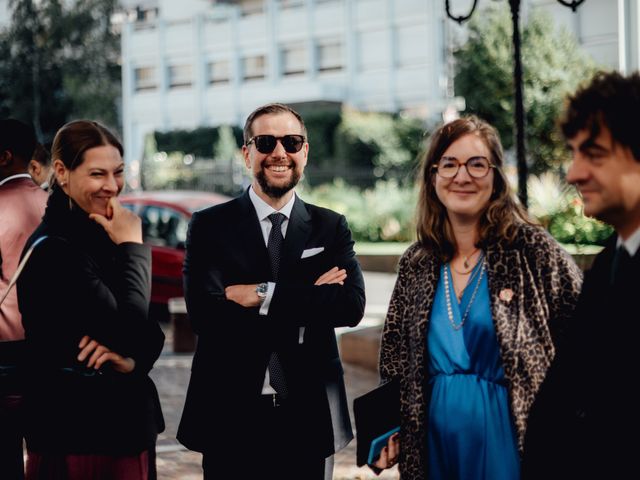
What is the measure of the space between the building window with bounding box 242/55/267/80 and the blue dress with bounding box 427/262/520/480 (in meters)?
48.9

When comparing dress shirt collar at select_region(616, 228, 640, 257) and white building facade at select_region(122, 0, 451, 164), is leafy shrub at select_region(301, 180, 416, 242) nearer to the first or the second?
dress shirt collar at select_region(616, 228, 640, 257)

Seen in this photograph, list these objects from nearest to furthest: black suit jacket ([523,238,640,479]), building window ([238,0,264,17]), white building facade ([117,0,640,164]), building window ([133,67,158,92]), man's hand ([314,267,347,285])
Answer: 1. black suit jacket ([523,238,640,479])
2. man's hand ([314,267,347,285])
3. white building facade ([117,0,640,164])
4. building window ([238,0,264,17])
5. building window ([133,67,158,92])

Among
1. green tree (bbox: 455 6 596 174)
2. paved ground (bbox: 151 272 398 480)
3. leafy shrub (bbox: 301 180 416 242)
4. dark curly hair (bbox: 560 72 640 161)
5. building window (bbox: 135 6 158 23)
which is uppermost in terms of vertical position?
building window (bbox: 135 6 158 23)

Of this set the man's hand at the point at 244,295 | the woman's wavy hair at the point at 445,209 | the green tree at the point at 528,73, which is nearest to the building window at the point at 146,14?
the green tree at the point at 528,73

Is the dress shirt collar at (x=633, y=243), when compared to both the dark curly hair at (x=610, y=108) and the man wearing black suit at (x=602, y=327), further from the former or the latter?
the dark curly hair at (x=610, y=108)

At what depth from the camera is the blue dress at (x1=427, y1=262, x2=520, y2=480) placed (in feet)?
9.73

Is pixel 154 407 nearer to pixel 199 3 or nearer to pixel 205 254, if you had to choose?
pixel 205 254

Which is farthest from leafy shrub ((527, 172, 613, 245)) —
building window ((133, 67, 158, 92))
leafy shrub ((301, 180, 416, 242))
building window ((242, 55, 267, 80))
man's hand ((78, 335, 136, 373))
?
building window ((133, 67, 158, 92))

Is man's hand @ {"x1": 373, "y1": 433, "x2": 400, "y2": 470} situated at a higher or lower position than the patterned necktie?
lower

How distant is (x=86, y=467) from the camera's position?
9.87 feet

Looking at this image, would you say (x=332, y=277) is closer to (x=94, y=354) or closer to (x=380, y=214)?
(x=94, y=354)

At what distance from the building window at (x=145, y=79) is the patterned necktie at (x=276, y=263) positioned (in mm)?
54184

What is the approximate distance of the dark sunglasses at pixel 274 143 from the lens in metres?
3.54

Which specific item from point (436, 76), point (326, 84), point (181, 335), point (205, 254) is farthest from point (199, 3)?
point (205, 254)
